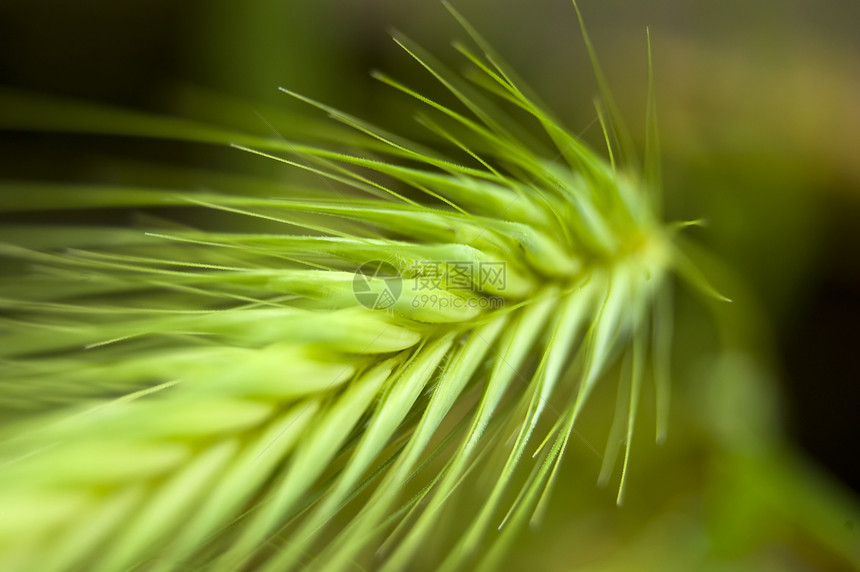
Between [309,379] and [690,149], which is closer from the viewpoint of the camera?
[309,379]

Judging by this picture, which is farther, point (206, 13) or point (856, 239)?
point (206, 13)

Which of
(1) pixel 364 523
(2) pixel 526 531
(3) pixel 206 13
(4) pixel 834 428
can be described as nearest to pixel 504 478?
(1) pixel 364 523

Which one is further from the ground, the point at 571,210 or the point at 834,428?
the point at 571,210

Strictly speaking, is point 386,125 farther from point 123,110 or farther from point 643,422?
point 643,422

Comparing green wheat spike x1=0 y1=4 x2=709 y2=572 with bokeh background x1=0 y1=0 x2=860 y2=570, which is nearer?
green wheat spike x1=0 y1=4 x2=709 y2=572

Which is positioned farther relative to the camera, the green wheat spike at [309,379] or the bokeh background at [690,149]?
the bokeh background at [690,149]

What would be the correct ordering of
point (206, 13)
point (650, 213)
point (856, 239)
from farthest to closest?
point (206, 13)
point (856, 239)
point (650, 213)

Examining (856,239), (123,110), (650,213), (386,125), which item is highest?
(123,110)

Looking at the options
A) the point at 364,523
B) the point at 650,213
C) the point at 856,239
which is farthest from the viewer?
the point at 856,239
